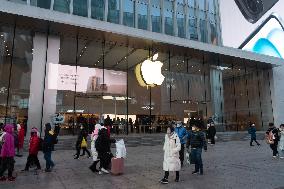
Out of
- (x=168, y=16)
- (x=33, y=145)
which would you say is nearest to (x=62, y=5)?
(x=168, y=16)

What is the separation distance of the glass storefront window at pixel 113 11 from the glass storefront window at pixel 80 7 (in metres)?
2.67

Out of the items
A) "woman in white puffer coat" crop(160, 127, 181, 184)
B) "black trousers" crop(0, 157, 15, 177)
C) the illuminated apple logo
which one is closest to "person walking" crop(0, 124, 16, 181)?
"black trousers" crop(0, 157, 15, 177)

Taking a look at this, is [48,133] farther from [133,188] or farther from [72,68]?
[72,68]

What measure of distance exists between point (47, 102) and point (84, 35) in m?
6.07

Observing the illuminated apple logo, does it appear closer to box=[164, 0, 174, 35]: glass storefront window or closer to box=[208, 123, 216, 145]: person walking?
box=[208, 123, 216, 145]: person walking

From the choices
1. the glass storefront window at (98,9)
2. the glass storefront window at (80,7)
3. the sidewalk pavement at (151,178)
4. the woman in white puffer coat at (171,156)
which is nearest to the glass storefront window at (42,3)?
the glass storefront window at (80,7)

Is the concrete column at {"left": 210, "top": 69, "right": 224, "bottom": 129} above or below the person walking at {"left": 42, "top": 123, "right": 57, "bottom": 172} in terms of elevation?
above

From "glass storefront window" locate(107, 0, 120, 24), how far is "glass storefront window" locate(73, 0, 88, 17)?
267 centimetres

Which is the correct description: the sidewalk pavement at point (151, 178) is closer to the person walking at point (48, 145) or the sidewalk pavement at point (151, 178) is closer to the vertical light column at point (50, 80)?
the person walking at point (48, 145)

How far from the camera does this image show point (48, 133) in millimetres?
9570

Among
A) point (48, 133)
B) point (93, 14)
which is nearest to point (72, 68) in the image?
point (93, 14)

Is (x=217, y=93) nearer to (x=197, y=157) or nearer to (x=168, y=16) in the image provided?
(x=168, y=16)

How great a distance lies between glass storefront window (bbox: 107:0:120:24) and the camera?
30609 millimetres

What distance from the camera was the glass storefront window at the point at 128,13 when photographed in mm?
31453
